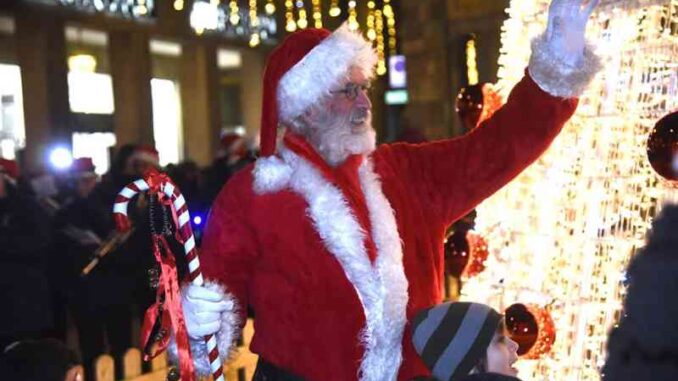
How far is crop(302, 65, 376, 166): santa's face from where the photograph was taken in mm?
2203

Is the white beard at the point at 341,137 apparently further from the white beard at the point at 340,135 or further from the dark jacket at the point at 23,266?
the dark jacket at the point at 23,266

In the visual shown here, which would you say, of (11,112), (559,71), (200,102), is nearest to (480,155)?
(559,71)

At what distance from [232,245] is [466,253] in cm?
101

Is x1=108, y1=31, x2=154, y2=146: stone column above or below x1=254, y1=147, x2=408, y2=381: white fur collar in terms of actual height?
above

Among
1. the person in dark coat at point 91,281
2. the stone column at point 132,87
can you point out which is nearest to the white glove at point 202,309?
the person in dark coat at point 91,281

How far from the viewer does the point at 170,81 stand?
45.1ft

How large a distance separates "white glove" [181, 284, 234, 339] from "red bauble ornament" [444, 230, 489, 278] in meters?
1.03

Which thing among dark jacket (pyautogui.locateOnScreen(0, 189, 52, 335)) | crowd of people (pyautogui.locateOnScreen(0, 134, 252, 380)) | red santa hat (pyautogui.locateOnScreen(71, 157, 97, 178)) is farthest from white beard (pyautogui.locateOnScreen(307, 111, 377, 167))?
red santa hat (pyautogui.locateOnScreen(71, 157, 97, 178))

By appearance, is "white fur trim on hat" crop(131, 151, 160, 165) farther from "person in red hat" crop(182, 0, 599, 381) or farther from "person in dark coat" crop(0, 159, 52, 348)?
"person in red hat" crop(182, 0, 599, 381)

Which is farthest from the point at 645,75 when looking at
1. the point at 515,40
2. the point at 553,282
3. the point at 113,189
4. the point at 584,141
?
the point at 113,189

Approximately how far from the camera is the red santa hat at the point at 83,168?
209 inches

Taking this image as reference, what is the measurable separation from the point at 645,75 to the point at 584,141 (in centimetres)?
27

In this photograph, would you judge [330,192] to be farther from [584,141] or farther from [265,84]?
[584,141]

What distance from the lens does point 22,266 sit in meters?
3.93
